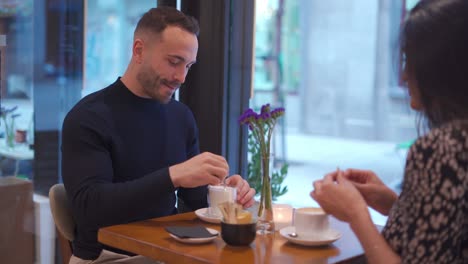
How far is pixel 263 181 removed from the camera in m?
1.85

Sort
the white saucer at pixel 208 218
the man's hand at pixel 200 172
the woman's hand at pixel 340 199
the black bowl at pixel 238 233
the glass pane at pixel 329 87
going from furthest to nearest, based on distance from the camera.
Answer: the glass pane at pixel 329 87 → the white saucer at pixel 208 218 → the man's hand at pixel 200 172 → the black bowl at pixel 238 233 → the woman's hand at pixel 340 199

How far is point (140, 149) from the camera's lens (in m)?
2.16

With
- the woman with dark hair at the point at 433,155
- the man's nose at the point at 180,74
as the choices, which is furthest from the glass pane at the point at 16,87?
the woman with dark hair at the point at 433,155

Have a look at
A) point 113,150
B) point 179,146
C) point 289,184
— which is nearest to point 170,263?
point 113,150

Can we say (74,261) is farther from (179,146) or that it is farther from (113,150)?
(179,146)

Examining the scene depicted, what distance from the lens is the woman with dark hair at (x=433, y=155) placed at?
1.27 metres

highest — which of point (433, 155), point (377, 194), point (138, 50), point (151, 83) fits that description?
point (138, 50)

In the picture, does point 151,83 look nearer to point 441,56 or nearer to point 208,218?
point 208,218

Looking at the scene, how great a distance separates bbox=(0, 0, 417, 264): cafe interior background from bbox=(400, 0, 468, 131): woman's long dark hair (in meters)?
1.29

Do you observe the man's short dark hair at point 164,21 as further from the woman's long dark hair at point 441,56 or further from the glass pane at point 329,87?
the glass pane at point 329,87

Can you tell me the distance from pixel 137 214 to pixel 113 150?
0.23 meters

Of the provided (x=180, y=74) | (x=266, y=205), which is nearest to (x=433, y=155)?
(x=266, y=205)

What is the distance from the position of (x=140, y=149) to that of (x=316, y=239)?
762 mm

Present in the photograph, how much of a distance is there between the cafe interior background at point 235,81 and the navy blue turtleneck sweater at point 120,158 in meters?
0.93
